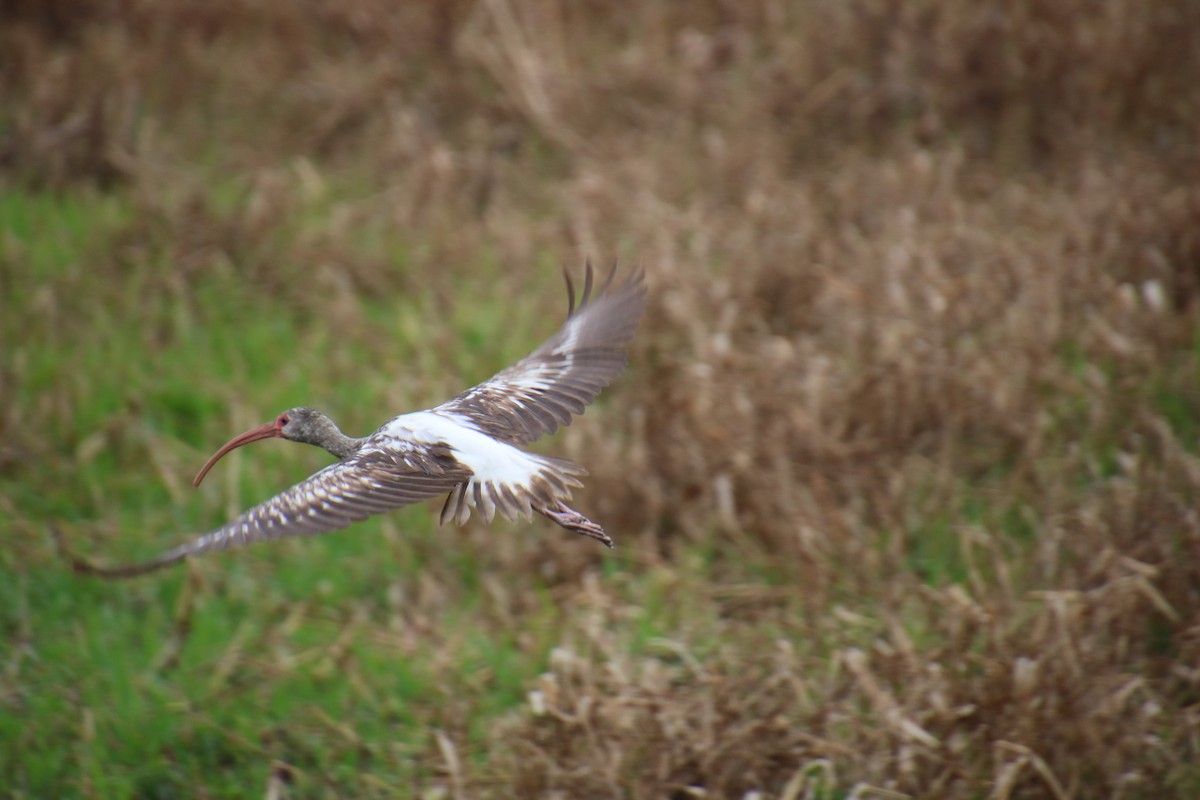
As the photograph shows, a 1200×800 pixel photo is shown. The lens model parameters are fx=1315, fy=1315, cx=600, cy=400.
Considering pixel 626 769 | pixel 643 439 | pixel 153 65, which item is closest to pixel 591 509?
pixel 643 439

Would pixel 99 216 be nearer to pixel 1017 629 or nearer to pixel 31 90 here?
pixel 31 90

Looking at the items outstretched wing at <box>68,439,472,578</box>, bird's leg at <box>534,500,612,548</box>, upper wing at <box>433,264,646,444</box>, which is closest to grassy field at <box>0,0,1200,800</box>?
bird's leg at <box>534,500,612,548</box>

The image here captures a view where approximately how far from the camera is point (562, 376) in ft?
14.9

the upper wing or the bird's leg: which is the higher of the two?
the upper wing

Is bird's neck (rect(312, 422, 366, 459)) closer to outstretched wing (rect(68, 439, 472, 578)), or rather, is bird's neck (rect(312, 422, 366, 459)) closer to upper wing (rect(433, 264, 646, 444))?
outstretched wing (rect(68, 439, 472, 578))

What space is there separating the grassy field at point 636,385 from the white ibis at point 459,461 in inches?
33.6

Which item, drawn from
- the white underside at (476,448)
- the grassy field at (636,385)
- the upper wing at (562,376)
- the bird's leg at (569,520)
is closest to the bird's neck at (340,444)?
the white underside at (476,448)

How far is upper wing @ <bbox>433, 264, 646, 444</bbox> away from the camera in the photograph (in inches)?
165

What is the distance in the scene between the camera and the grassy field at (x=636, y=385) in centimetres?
434

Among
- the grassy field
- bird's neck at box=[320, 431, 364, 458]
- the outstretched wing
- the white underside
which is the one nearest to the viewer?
the outstretched wing

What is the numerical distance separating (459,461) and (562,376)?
846 mm

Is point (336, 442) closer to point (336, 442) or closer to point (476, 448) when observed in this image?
point (336, 442)

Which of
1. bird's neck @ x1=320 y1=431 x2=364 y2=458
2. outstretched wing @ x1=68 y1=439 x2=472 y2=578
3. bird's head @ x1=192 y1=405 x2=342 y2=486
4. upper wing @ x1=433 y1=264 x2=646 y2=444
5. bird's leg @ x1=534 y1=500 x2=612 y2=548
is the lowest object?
bird's leg @ x1=534 y1=500 x2=612 y2=548

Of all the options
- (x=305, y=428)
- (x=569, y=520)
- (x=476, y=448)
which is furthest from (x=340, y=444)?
(x=569, y=520)
